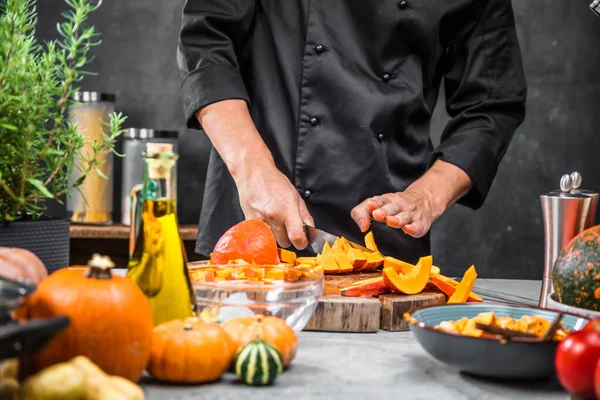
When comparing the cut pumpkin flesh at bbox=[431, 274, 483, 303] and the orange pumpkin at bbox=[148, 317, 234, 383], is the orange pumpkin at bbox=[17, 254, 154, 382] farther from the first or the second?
the cut pumpkin flesh at bbox=[431, 274, 483, 303]

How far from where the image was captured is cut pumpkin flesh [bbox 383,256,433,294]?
4.77 feet

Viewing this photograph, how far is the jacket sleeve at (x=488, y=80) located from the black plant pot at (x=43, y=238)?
1355 mm

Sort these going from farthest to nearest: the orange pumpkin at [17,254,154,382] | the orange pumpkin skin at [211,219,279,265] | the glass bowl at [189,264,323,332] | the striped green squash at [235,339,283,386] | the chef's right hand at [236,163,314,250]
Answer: the chef's right hand at [236,163,314,250] → the orange pumpkin skin at [211,219,279,265] → the glass bowl at [189,264,323,332] → the striped green squash at [235,339,283,386] → the orange pumpkin at [17,254,154,382]

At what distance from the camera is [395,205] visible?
6.30ft

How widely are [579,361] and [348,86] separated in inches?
58.8

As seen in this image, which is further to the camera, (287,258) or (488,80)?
(488,80)

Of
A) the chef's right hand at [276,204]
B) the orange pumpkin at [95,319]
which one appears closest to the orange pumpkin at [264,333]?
the orange pumpkin at [95,319]

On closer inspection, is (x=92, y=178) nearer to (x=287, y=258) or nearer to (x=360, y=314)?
(x=287, y=258)

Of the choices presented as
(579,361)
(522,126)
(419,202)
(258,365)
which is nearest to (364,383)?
(258,365)

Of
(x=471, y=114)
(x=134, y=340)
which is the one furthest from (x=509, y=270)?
(x=134, y=340)

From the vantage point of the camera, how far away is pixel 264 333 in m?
1.01

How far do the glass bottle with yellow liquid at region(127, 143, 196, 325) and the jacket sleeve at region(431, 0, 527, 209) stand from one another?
1.42 m

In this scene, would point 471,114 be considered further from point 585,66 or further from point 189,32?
point 585,66

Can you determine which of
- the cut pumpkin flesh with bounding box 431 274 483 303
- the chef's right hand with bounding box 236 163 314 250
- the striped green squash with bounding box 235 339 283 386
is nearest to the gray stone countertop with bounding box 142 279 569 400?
the striped green squash with bounding box 235 339 283 386
